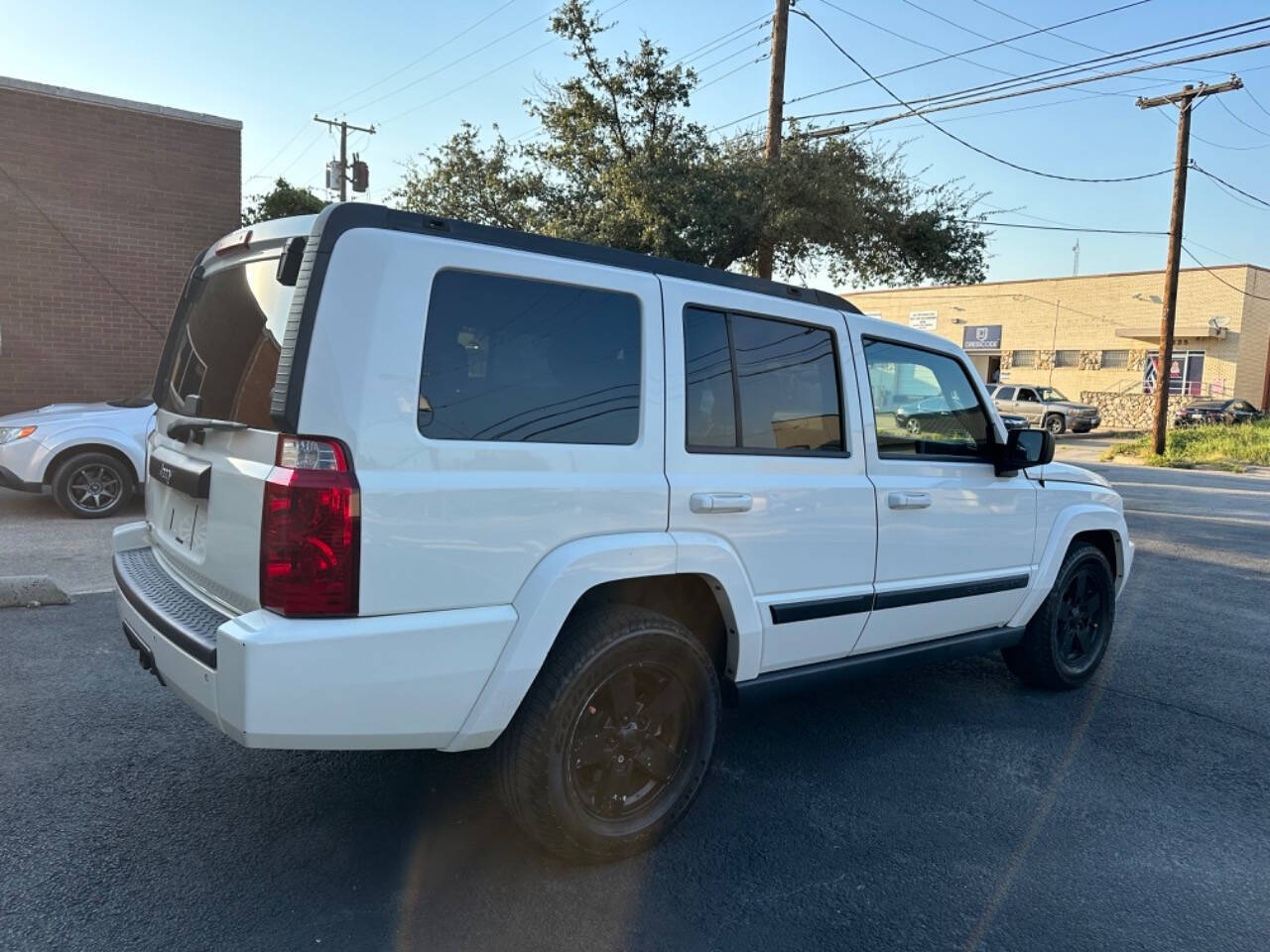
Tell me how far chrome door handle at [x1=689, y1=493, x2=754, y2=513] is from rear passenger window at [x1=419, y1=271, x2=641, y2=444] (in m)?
0.32

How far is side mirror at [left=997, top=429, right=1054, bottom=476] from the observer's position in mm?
4219

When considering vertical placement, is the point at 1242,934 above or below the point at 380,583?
below

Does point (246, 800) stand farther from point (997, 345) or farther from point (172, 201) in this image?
point (997, 345)

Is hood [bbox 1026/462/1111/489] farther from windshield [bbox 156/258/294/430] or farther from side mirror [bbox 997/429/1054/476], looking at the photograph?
windshield [bbox 156/258/294/430]

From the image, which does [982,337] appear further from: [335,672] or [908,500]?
[335,672]

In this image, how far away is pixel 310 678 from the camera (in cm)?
239

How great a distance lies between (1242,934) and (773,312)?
256cm

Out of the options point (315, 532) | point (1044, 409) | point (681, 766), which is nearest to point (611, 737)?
point (681, 766)

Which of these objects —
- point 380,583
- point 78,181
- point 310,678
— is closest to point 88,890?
point 310,678

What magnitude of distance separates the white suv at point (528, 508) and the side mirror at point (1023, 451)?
12.1 inches

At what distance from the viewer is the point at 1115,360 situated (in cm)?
3747

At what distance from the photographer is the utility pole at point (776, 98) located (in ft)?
44.4

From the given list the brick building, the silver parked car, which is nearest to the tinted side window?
the brick building

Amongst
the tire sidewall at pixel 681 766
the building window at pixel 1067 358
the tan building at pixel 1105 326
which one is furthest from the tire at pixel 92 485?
the building window at pixel 1067 358
